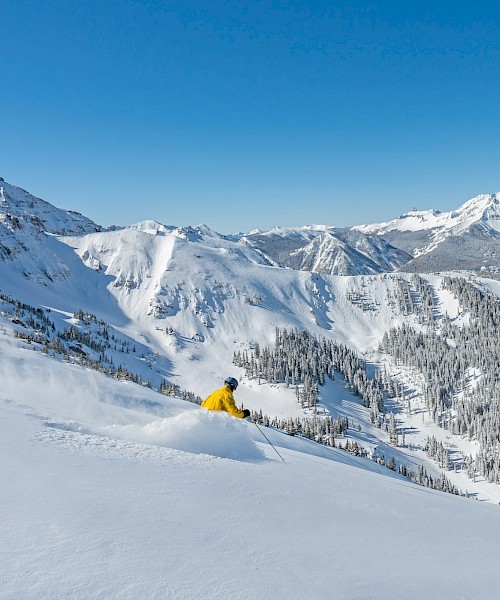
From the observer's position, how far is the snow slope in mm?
4918

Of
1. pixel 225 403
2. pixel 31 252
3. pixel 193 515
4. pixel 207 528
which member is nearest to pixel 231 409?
pixel 225 403

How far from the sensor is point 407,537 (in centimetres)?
812

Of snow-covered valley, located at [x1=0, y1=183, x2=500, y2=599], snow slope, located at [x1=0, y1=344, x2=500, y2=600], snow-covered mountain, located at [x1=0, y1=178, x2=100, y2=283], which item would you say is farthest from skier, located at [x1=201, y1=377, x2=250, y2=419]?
snow-covered mountain, located at [x1=0, y1=178, x2=100, y2=283]

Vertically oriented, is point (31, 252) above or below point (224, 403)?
above

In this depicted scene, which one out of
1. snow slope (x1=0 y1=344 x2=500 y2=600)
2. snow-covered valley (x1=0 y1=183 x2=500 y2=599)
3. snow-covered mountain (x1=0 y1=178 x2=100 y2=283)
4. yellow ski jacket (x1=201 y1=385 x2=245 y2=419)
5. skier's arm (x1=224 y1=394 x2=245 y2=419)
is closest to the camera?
snow slope (x1=0 y1=344 x2=500 y2=600)

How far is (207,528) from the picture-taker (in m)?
6.68

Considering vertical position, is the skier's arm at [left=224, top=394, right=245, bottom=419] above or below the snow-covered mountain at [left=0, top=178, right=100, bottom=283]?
below

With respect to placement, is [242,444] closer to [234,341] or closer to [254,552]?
[254,552]

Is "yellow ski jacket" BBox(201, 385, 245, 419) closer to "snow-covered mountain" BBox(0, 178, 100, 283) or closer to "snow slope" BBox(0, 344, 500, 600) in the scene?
"snow slope" BBox(0, 344, 500, 600)

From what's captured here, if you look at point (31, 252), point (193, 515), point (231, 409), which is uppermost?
point (31, 252)

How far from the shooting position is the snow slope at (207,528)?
16.1 feet

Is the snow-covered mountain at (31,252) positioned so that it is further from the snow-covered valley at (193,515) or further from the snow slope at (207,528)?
the snow slope at (207,528)

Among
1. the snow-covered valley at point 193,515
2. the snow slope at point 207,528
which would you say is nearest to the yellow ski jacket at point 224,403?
the snow-covered valley at point 193,515

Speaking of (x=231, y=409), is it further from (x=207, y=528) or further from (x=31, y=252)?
(x=31, y=252)
